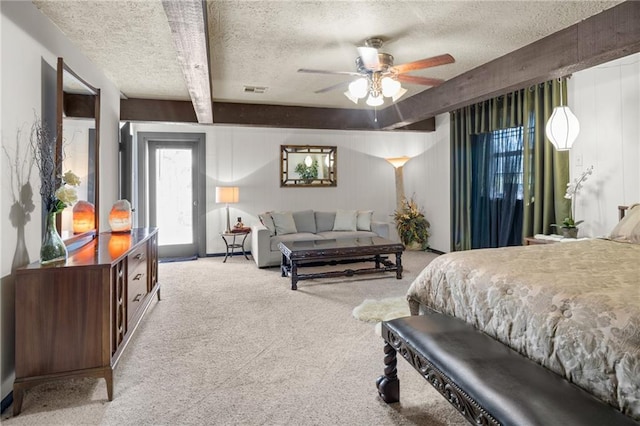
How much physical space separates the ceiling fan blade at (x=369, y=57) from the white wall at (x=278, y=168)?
13.4 ft

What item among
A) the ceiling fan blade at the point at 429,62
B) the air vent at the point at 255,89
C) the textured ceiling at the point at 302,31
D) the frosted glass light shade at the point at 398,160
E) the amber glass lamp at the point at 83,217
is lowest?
the amber glass lamp at the point at 83,217

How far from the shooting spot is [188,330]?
10.6 feet

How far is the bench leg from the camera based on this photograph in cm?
215

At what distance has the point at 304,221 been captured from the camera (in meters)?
6.45

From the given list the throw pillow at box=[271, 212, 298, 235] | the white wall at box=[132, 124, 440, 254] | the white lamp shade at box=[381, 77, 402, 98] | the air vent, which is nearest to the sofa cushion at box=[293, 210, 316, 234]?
the throw pillow at box=[271, 212, 298, 235]

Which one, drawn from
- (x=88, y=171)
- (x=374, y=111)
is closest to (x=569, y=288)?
(x=88, y=171)

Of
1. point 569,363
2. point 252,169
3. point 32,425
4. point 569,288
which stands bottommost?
point 32,425

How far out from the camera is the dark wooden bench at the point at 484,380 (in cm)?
128

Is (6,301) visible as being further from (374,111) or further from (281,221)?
(374,111)

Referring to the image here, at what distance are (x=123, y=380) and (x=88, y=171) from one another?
180 centimetres

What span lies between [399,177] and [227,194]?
11.0 ft

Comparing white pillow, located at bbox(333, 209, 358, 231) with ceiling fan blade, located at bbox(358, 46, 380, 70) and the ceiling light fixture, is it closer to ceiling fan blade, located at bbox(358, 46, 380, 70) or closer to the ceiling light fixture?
the ceiling light fixture

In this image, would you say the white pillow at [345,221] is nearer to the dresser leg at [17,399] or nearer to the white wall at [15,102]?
the white wall at [15,102]

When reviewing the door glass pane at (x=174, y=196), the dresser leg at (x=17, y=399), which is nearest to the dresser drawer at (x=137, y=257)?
the dresser leg at (x=17, y=399)
